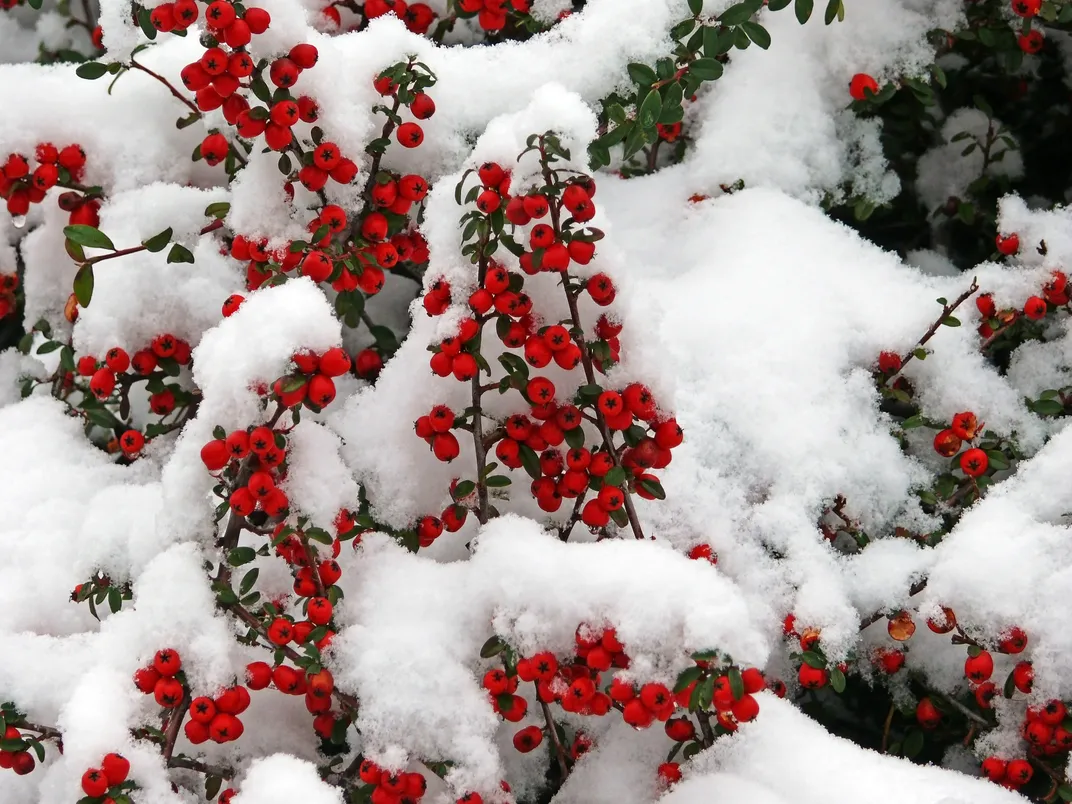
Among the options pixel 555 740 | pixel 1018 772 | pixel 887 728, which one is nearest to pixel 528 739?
pixel 555 740

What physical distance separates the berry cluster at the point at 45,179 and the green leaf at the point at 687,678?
1.96 metres

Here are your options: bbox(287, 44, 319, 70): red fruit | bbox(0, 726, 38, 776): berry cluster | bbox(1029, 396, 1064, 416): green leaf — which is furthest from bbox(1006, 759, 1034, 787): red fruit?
bbox(287, 44, 319, 70): red fruit

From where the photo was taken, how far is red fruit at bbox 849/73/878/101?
8.46ft

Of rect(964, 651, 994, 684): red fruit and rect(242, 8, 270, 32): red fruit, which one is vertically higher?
rect(242, 8, 270, 32): red fruit

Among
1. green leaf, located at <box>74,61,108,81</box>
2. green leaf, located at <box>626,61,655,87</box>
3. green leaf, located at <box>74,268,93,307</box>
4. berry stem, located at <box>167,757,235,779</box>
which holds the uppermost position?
green leaf, located at <box>626,61,655,87</box>

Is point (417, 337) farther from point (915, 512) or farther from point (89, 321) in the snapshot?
point (915, 512)

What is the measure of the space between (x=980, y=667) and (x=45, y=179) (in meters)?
2.52

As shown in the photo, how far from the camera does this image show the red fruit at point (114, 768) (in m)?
1.64

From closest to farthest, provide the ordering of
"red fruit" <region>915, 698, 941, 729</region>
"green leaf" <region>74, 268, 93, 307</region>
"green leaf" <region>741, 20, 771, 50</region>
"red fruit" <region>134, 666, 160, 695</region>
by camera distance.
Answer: "red fruit" <region>134, 666, 160, 695</region>, "green leaf" <region>74, 268, 93, 307</region>, "red fruit" <region>915, 698, 941, 729</region>, "green leaf" <region>741, 20, 771, 50</region>

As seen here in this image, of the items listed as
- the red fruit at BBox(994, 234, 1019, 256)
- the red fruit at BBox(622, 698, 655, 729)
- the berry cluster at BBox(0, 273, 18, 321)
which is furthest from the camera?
the berry cluster at BBox(0, 273, 18, 321)

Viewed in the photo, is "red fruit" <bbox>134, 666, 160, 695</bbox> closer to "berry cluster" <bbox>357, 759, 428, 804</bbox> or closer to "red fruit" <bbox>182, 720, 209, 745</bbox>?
"red fruit" <bbox>182, 720, 209, 745</bbox>

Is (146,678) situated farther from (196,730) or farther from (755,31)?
(755,31)

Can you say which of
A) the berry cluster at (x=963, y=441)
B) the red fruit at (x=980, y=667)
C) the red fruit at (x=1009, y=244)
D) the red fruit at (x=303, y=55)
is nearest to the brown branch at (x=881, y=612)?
the red fruit at (x=980, y=667)

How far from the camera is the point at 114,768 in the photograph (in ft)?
5.38
